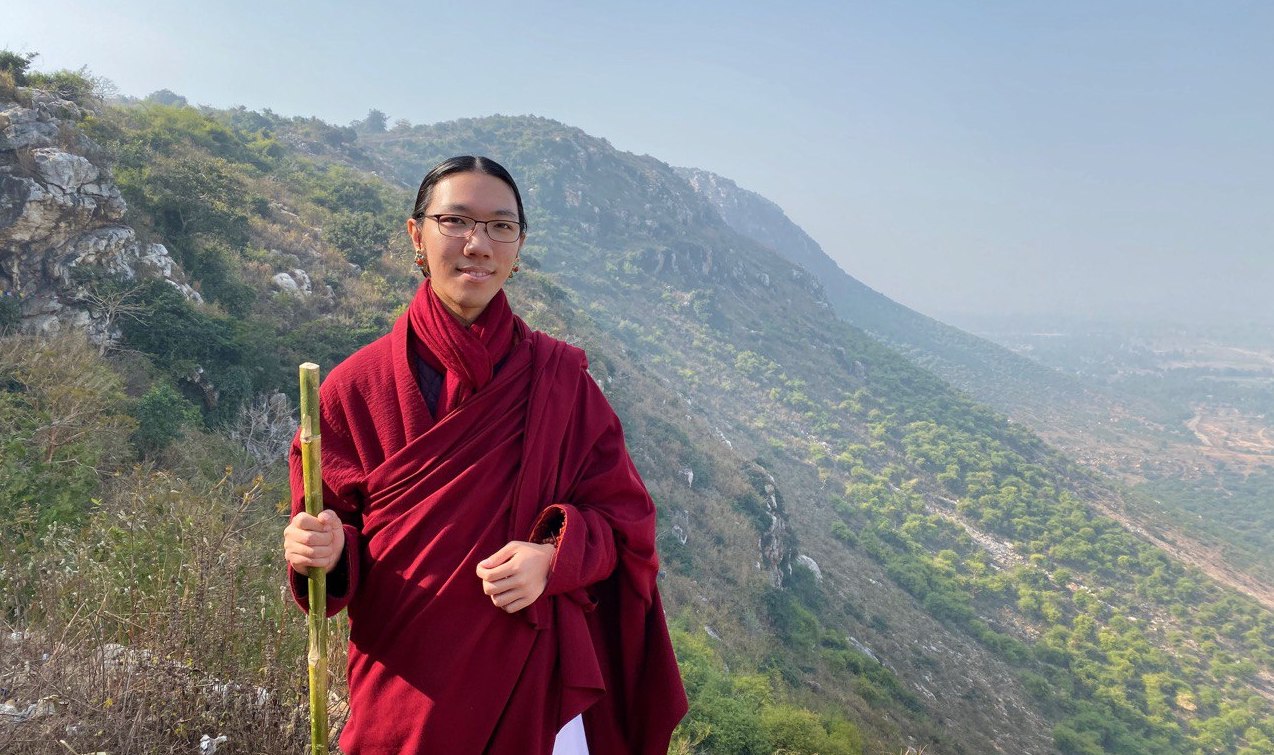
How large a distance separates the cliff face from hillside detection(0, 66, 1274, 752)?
3.3 inches

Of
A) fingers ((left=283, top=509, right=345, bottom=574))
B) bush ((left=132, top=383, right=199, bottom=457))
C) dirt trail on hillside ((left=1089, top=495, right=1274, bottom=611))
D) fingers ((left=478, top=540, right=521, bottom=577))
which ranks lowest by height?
dirt trail on hillside ((left=1089, top=495, right=1274, bottom=611))

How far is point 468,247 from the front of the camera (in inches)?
48.5

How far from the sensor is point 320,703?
1243 mm

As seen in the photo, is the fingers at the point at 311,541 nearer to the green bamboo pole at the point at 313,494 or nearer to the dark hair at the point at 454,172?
the green bamboo pole at the point at 313,494

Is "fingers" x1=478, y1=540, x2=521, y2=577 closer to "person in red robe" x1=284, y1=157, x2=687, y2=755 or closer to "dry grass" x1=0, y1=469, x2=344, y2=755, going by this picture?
"person in red robe" x1=284, y1=157, x2=687, y2=755

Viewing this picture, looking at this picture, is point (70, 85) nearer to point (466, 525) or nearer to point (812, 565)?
point (466, 525)


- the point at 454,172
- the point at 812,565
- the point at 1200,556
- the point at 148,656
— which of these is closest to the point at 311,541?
the point at 454,172

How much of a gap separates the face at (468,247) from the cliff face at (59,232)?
8.52 meters

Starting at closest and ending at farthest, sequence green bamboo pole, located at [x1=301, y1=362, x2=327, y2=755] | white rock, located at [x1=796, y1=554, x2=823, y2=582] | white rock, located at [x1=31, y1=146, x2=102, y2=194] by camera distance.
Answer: green bamboo pole, located at [x1=301, y1=362, x2=327, y2=755] < white rock, located at [x1=31, y1=146, x2=102, y2=194] < white rock, located at [x1=796, y1=554, x2=823, y2=582]

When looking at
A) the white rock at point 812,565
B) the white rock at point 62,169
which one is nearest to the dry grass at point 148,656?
the white rock at point 62,169

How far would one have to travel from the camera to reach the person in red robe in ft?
3.78

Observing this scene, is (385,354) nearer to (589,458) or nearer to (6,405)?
(589,458)

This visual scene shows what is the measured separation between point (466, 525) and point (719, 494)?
19.9m

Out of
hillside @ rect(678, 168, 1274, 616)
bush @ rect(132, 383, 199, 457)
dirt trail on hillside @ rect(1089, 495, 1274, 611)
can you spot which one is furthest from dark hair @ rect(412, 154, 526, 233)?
hillside @ rect(678, 168, 1274, 616)
